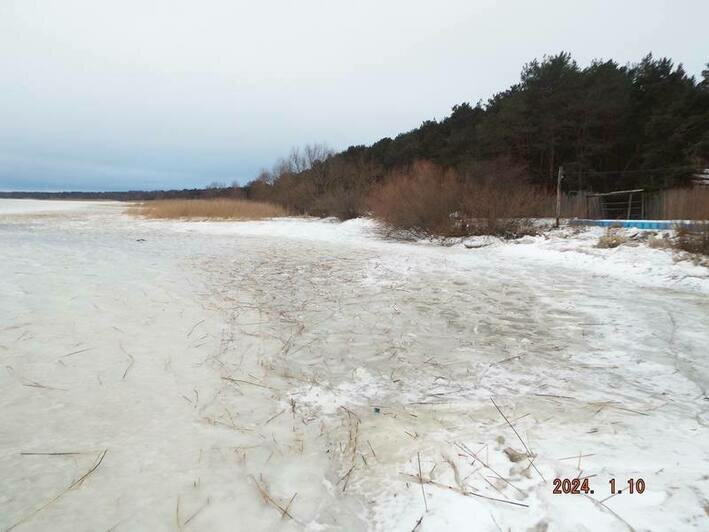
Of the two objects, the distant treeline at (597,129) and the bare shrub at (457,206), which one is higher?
the distant treeline at (597,129)

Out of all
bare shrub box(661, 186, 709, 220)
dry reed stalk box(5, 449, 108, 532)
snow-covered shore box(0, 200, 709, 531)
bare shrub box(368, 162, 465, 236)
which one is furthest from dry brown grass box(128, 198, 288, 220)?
dry reed stalk box(5, 449, 108, 532)

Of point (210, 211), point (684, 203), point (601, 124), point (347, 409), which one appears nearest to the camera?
point (347, 409)

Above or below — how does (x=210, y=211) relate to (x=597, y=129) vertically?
below

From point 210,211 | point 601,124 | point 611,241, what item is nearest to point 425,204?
point 611,241

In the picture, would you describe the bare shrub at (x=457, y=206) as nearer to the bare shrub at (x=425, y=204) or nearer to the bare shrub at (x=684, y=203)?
the bare shrub at (x=425, y=204)

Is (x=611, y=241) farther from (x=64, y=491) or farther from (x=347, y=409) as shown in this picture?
(x=64, y=491)

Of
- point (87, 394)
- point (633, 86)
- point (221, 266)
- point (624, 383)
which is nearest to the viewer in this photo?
point (87, 394)

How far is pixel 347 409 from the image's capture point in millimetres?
2816

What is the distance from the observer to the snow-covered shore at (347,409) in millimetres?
1872

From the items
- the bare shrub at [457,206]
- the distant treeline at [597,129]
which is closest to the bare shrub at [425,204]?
the bare shrub at [457,206]

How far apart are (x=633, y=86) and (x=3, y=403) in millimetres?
35187

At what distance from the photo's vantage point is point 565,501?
1839mm

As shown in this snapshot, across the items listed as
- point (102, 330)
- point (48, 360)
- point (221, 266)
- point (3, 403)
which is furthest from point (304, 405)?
point (221, 266)

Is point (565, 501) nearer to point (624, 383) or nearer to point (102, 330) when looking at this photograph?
point (624, 383)
